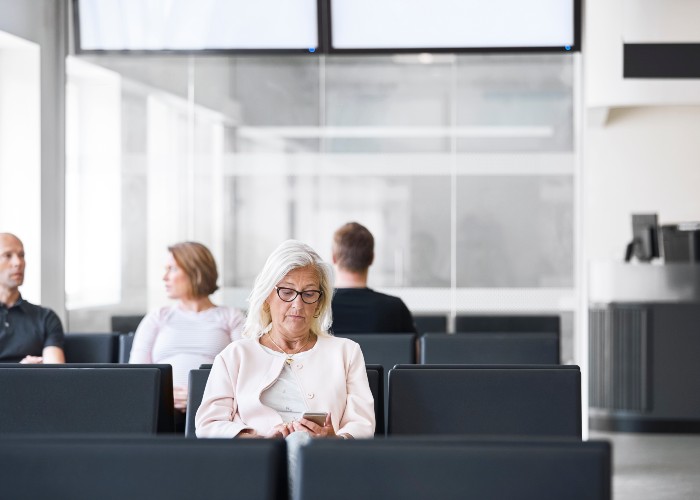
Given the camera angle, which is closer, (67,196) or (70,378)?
(70,378)

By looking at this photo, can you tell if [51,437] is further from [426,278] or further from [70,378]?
[426,278]

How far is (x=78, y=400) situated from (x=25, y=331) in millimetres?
1599

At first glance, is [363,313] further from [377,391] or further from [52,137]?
[52,137]

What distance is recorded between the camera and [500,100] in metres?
6.97

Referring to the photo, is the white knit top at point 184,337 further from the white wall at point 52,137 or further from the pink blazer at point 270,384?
the white wall at point 52,137

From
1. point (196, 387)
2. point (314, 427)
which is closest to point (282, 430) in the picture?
point (314, 427)

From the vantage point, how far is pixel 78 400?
320 cm

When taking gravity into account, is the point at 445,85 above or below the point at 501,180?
above

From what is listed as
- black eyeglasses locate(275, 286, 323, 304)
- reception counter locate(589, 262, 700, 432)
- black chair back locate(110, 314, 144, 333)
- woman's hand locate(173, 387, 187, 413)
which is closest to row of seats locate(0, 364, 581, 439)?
black eyeglasses locate(275, 286, 323, 304)

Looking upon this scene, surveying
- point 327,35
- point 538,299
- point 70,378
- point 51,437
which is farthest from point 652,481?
point 51,437

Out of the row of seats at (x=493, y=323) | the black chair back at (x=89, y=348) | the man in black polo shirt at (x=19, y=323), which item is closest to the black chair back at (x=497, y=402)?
the man in black polo shirt at (x=19, y=323)

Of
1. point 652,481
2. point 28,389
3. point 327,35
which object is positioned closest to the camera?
point 28,389

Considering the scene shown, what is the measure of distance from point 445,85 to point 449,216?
812 mm

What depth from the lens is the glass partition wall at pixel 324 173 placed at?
6.97 metres
